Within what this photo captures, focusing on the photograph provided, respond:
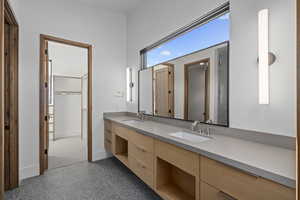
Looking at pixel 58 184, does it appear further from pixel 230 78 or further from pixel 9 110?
pixel 230 78

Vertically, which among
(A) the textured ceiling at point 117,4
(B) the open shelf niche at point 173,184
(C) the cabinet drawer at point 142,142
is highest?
(A) the textured ceiling at point 117,4

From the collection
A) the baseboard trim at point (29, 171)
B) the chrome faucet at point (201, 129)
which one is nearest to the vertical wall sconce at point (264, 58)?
the chrome faucet at point (201, 129)

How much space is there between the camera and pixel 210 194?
3.56 ft

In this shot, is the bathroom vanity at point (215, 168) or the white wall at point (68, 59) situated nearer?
the bathroom vanity at point (215, 168)

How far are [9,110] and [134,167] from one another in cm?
183

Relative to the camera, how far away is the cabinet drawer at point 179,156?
1201 mm

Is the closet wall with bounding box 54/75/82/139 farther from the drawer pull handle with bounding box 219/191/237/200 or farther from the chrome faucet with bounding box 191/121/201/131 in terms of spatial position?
the drawer pull handle with bounding box 219/191/237/200

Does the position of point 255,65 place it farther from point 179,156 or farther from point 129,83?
point 129,83

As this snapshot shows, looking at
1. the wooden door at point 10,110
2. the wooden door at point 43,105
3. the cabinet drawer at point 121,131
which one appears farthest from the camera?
the wooden door at point 43,105

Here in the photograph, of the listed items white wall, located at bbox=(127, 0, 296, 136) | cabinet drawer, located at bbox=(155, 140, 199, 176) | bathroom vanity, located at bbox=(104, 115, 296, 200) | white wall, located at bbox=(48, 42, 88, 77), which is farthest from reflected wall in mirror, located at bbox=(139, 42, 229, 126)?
white wall, located at bbox=(48, 42, 88, 77)

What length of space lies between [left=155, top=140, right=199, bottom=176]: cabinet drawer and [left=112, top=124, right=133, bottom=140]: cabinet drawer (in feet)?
2.33

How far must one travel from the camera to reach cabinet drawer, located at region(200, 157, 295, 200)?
0.77 m

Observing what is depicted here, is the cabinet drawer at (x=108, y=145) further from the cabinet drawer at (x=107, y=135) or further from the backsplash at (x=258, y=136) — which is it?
the backsplash at (x=258, y=136)

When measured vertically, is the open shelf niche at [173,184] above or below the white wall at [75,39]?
below
